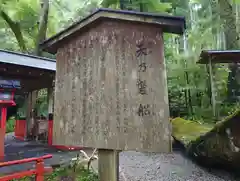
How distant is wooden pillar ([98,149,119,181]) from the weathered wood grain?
A: 25 centimetres

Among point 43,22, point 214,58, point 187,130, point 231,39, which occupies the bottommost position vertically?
point 187,130

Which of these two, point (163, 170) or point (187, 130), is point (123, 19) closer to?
point (163, 170)

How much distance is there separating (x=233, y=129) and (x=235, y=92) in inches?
286

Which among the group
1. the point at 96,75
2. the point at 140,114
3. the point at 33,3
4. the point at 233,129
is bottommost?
the point at 233,129

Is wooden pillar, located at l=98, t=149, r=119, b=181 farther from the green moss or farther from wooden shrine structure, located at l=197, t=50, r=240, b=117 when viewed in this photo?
wooden shrine structure, located at l=197, t=50, r=240, b=117

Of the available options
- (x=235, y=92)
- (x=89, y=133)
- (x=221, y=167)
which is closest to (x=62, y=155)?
(x=89, y=133)

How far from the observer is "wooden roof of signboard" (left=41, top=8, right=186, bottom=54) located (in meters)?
3.46

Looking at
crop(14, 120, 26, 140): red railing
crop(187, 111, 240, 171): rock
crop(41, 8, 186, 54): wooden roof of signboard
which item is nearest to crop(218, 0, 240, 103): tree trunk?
crop(187, 111, 240, 171): rock

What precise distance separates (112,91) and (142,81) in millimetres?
563

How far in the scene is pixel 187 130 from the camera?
32.6ft

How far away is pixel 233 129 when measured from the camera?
587 cm

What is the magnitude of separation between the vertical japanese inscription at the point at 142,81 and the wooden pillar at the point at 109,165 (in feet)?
3.21

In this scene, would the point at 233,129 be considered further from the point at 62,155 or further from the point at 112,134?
the point at 62,155

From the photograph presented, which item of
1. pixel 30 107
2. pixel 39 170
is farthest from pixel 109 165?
pixel 30 107
